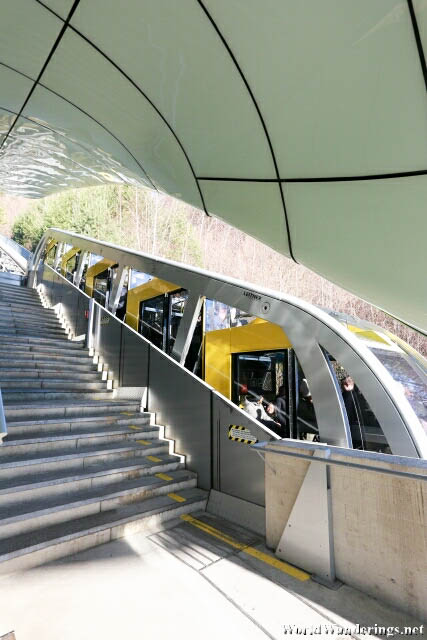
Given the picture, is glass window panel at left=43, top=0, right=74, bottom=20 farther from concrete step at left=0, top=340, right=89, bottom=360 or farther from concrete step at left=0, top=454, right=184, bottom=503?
concrete step at left=0, top=340, right=89, bottom=360

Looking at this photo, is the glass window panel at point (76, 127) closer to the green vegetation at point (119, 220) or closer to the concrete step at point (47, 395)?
the concrete step at point (47, 395)

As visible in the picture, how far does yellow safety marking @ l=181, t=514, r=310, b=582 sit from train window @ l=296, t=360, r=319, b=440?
153cm

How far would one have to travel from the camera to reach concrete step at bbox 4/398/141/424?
4332mm

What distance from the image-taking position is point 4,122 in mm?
5059

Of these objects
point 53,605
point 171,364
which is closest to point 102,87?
point 171,364

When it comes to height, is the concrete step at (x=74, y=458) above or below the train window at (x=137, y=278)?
below

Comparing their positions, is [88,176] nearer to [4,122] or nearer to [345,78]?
[4,122]

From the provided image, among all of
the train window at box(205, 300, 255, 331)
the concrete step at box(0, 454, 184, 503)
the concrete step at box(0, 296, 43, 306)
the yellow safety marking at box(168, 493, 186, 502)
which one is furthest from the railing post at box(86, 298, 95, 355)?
the yellow safety marking at box(168, 493, 186, 502)

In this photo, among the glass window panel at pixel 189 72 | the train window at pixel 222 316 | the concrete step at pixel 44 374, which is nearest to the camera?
the glass window panel at pixel 189 72

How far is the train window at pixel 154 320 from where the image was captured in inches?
247

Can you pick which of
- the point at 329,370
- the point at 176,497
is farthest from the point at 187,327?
the point at 176,497

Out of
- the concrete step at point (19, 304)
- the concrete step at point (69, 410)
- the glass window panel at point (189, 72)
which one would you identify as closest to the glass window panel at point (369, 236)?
the glass window panel at point (189, 72)

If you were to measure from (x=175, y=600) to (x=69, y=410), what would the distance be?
316 centimetres

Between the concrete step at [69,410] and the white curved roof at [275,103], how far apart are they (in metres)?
3.30
